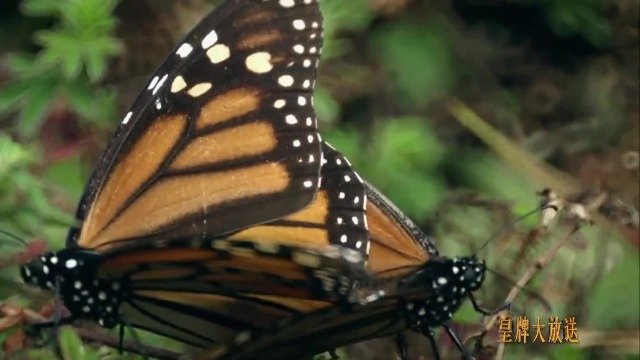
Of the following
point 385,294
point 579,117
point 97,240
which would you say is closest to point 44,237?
point 97,240

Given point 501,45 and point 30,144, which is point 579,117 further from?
point 30,144

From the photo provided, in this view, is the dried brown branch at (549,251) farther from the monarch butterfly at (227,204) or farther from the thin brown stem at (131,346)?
the thin brown stem at (131,346)

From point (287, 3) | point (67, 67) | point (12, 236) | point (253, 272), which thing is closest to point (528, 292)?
point (253, 272)

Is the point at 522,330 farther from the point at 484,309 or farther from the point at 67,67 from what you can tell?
the point at 67,67

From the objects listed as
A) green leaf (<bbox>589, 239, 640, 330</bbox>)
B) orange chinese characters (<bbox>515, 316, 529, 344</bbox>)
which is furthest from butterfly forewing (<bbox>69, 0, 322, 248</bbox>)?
green leaf (<bbox>589, 239, 640, 330</bbox>)

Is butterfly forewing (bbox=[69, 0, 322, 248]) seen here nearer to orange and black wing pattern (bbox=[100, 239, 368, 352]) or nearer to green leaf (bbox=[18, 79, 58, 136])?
orange and black wing pattern (bbox=[100, 239, 368, 352])
